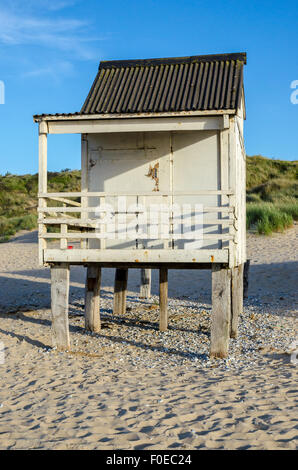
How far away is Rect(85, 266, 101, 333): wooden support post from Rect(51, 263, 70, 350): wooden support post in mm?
1937

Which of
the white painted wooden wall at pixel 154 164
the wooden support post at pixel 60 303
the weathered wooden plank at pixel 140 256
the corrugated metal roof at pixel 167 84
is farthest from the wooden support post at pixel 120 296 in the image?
the corrugated metal roof at pixel 167 84

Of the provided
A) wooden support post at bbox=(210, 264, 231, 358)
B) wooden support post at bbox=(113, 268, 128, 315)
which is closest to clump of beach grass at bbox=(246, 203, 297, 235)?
wooden support post at bbox=(113, 268, 128, 315)

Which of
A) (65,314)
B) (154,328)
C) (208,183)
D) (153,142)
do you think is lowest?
(154,328)

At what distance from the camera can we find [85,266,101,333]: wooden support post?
39.8 feet

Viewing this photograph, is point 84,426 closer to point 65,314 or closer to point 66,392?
point 66,392

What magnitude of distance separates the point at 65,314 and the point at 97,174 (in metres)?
2.95

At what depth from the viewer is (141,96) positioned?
11.0 m

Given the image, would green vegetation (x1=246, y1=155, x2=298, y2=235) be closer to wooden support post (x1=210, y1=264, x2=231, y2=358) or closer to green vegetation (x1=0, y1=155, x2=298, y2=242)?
green vegetation (x1=0, y1=155, x2=298, y2=242)

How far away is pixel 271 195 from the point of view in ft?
126

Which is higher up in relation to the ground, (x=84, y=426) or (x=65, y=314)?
(x=65, y=314)

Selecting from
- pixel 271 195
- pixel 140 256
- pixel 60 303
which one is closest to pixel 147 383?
pixel 140 256

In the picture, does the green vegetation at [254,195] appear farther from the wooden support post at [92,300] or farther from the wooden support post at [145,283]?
the wooden support post at [92,300]
